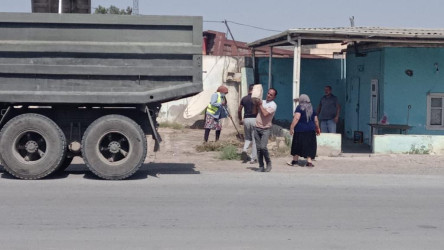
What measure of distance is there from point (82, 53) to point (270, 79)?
9864 mm

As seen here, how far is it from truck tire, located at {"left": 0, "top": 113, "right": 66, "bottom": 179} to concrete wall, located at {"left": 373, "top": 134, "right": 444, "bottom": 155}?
7.60 m

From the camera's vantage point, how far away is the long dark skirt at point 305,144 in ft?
46.1

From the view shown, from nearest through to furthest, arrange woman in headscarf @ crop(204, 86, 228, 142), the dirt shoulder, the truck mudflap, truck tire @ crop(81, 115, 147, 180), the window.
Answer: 1. truck tire @ crop(81, 115, 147, 180)
2. the truck mudflap
3. the dirt shoulder
4. woman in headscarf @ crop(204, 86, 228, 142)
5. the window

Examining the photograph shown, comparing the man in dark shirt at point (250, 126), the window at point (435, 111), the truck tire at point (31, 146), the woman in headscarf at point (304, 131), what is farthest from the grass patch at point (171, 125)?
the truck tire at point (31, 146)

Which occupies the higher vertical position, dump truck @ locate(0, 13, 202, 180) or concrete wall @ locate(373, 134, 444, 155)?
dump truck @ locate(0, 13, 202, 180)

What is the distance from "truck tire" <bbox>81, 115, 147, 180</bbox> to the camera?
11.5 meters

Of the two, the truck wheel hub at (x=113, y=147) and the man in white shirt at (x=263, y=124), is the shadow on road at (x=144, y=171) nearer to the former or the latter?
the truck wheel hub at (x=113, y=147)

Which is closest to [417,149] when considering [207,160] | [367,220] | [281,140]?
[281,140]

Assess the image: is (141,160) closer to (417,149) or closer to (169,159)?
(169,159)

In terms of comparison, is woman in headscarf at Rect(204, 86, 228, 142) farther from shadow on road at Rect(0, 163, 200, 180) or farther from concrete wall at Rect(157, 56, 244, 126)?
concrete wall at Rect(157, 56, 244, 126)

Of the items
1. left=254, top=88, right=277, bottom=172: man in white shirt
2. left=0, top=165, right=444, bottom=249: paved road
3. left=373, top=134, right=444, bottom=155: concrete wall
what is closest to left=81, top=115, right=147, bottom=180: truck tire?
left=0, top=165, right=444, bottom=249: paved road

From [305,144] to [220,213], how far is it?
5.38 meters

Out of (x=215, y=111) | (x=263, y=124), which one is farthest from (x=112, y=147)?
(x=215, y=111)

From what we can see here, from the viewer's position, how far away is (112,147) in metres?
11.6
